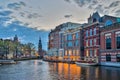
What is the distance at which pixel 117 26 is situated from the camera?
6284 centimetres

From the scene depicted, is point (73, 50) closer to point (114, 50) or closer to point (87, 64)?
point (87, 64)

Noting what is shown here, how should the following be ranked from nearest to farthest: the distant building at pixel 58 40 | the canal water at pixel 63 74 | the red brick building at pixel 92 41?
the canal water at pixel 63 74 < the red brick building at pixel 92 41 < the distant building at pixel 58 40

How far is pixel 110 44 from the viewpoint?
6638cm

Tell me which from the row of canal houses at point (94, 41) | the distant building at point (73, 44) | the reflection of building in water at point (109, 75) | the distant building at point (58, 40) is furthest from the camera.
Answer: the distant building at point (58, 40)

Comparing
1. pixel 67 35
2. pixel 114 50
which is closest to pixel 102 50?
pixel 114 50

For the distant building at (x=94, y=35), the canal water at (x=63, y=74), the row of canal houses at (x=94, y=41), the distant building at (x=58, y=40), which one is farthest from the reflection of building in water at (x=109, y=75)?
the distant building at (x=58, y=40)

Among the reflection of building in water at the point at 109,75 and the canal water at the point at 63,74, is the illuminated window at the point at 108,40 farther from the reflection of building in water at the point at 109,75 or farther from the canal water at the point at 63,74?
the reflection of building in water at the point at 109,75

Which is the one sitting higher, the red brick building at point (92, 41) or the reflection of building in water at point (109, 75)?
the red brick building at point (92, 41)

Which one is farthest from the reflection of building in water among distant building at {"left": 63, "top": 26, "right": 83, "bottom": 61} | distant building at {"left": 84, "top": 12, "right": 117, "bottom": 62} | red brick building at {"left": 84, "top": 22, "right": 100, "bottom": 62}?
distant building at {"left": 63, "top": 26, "right": 83, "bottom": 61}

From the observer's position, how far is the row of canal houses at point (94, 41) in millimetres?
64438

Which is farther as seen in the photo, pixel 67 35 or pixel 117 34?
pixel 67 35

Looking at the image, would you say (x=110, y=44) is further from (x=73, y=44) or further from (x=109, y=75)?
(x=73, y=44)

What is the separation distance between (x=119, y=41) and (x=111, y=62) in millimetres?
7500

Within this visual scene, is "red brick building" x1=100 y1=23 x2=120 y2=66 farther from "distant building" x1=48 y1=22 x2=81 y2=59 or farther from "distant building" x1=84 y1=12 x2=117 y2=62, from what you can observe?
"distant building" x1=48 y1=22 x2=81 y2=59
